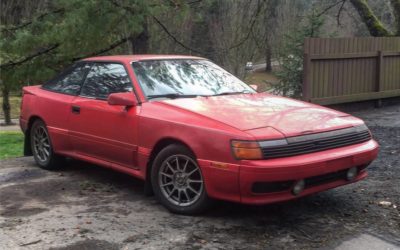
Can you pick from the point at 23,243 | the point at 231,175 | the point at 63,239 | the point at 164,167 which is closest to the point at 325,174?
the point at 231,175

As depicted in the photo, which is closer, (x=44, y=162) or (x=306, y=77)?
(x=44, y=162)

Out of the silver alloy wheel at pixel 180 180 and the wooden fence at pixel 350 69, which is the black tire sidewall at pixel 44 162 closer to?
the silver alloy wheel at pixel 180 180

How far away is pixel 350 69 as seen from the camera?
1195cm

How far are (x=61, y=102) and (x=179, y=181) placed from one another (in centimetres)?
228

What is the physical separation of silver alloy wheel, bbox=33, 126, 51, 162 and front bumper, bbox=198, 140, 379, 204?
9.80 ft

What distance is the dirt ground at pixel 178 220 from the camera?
418cm

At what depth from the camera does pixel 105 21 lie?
1065 cm

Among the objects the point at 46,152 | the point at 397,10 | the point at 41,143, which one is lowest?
the point at 46,152

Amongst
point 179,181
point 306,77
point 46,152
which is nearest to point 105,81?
point 46,152

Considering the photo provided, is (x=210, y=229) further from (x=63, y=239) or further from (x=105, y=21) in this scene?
(x=105, y=21)

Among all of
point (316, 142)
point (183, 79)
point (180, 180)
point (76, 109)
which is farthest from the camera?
point (76, 109)

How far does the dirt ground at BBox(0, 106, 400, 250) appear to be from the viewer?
4184 millimetres

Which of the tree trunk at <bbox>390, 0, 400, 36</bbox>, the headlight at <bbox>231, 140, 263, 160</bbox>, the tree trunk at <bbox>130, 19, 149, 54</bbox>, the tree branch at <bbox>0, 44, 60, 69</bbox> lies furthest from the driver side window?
the tree trunk at <bbox>390, 0, 400, 36</bbox>

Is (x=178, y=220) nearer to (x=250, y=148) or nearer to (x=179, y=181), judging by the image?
(x=179, y=181)
